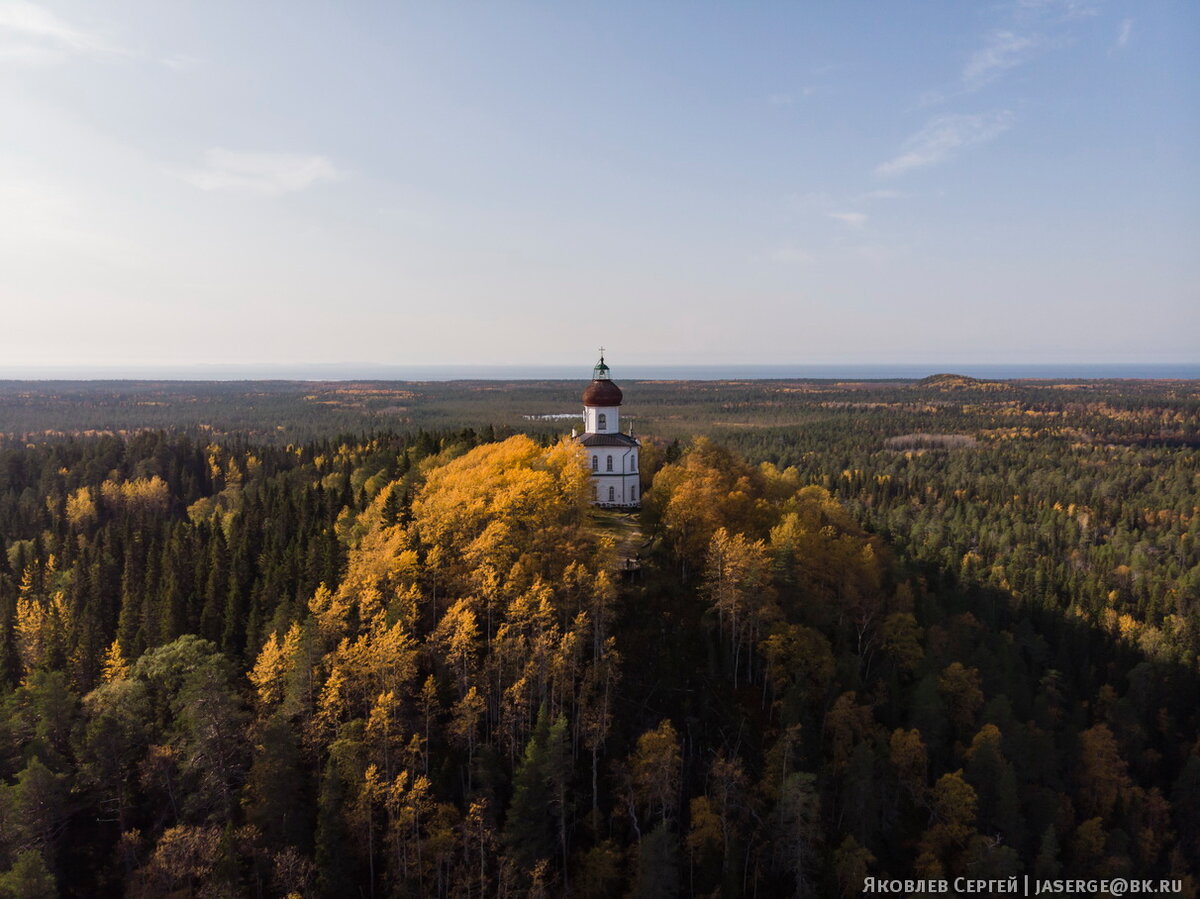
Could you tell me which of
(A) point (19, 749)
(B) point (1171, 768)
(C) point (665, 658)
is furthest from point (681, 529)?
(B) point (1171, 768)

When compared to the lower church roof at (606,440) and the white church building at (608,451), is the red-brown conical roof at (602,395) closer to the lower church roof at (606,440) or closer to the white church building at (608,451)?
the white church building at (608,451)

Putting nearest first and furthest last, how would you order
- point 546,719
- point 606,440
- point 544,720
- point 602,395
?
1. point 544,720
2. point 546,719
3. point 606,440
4. point 602,395

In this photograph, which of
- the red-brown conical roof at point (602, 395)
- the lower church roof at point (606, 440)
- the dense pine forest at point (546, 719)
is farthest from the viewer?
the red-brown conical roof at point (602, 395)

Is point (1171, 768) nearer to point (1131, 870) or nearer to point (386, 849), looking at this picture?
point (1131, 870)

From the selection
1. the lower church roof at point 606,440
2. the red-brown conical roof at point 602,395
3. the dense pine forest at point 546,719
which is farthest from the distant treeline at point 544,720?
the red-brown conical roof at point 602,395

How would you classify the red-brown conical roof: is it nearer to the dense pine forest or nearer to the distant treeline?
the dense pine forest

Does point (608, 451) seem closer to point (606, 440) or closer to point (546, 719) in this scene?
point (606, 440)

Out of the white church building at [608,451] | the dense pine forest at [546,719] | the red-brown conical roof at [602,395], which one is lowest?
the dense pine forest at [546,719]

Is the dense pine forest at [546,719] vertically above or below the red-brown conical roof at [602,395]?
below

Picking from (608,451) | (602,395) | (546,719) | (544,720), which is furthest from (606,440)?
(544,720)
